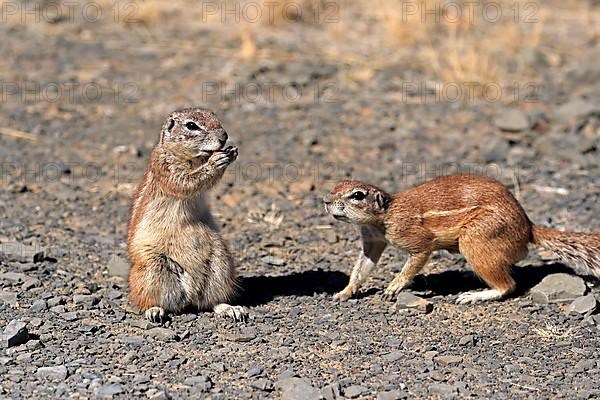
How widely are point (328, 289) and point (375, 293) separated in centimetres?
33

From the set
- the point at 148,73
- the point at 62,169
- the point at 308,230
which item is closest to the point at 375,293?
the point at 308,230

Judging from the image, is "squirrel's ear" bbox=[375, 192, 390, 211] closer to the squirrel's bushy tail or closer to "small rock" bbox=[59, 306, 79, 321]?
the squirrel's bushy tail

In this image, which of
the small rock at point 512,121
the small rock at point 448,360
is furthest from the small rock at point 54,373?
the small rock at point 512,121

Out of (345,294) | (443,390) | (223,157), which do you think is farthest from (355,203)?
(443,390)

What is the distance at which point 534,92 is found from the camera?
11852 millimetres

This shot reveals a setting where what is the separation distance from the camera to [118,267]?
7.25 m

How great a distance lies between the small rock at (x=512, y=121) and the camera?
1070 centimetres

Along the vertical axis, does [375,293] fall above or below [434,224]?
below

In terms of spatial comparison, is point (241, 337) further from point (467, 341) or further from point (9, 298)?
point (9, 298)

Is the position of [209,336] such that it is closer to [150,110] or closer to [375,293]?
[375,293]

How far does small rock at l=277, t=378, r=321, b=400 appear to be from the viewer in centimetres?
519

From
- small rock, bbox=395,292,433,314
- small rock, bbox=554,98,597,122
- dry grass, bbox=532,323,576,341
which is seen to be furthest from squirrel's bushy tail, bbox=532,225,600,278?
small rock, bbox=554,98,597,122

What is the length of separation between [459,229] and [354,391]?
1.82 m

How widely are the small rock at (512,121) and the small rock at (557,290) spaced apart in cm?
400
